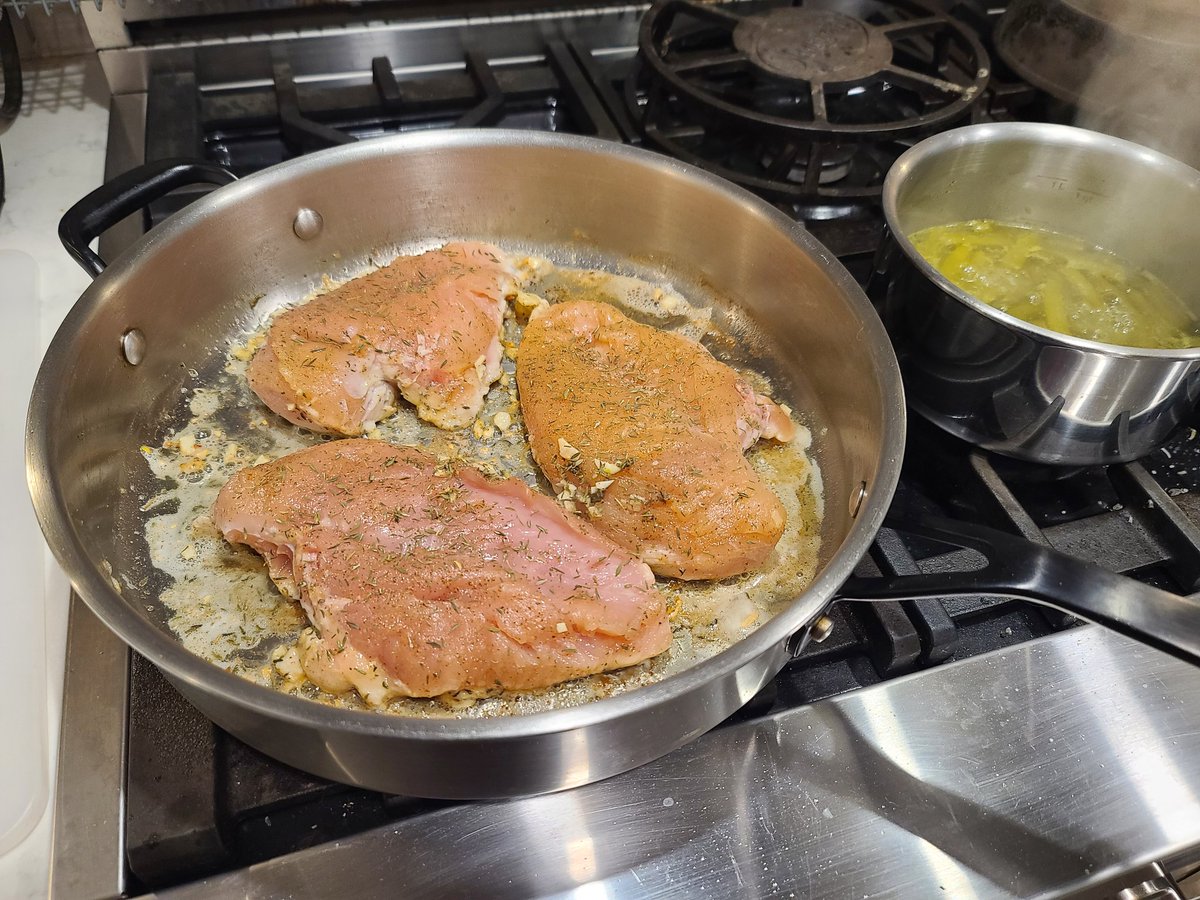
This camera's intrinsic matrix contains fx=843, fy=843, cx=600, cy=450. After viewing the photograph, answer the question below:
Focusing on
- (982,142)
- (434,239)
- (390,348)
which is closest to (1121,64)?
(982,142)

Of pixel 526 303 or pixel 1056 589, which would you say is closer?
pixel 1056 589

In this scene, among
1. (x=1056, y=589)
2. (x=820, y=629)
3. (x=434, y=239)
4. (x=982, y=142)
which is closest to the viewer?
(x=1056, y=589)

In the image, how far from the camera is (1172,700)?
1.01 metres

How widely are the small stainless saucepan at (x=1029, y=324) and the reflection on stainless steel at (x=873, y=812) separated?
316 millimetres

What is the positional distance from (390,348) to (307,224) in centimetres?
32

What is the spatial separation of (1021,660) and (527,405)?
2.39 ft

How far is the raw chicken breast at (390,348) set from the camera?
1.21 meters

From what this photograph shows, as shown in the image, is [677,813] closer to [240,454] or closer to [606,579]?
[606,579]

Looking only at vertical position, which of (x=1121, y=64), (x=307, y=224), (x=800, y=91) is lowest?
(x=307, y=224)

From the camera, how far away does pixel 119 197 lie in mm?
1204

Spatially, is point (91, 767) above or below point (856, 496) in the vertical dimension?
below

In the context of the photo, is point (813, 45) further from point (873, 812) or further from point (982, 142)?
point (873, 812)

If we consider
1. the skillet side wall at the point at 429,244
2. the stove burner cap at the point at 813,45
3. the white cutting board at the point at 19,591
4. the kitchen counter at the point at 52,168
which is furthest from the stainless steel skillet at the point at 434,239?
the stove burner cap at the point at 813,45

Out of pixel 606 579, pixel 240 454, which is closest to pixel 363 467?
pixel 240 454
